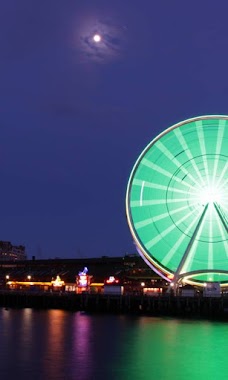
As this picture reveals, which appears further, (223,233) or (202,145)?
(202,145)

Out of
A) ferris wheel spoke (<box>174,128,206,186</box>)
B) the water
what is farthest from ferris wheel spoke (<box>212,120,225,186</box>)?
the water

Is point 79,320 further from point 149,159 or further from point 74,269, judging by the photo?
point 74,269

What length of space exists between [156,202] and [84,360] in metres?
27.1

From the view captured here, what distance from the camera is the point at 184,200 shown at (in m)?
50.2

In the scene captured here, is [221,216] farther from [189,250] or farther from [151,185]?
[151,185]

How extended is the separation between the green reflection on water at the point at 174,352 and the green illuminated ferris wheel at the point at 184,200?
12.2m

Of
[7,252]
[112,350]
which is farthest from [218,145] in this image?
[7,252]

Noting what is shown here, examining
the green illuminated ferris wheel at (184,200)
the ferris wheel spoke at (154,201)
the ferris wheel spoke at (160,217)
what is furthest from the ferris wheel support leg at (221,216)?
the ferris wheel spoke at (154,201)

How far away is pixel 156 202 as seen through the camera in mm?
50781

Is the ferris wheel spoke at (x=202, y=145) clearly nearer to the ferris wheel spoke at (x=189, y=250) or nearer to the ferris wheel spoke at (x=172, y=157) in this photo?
the ferris wheel spoke at (x=172, y=157)

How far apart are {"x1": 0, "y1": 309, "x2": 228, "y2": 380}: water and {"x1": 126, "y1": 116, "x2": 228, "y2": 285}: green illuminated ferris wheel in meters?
10.6

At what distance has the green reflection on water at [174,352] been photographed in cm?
2276

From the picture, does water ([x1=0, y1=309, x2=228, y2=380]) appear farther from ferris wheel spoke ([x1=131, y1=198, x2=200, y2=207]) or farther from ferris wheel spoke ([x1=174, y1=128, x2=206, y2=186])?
ferris wheel spoke ([x1=174, y1=128, x2=206, y2=186])

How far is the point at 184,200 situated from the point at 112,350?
24.3 m
